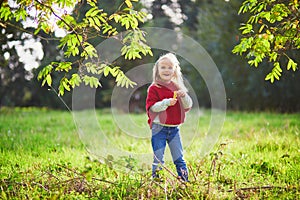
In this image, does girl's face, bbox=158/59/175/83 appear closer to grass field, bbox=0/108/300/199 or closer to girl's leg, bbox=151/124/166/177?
girl's leg, bbox=151/124/166/177

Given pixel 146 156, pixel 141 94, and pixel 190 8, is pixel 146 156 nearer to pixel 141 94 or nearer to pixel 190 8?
pixel 141 94

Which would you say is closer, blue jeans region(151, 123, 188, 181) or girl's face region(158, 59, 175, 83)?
blue jeans region(151, 123, 188, 181)

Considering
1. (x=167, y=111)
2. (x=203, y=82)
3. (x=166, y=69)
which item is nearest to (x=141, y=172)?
→ (x=167, y=111)

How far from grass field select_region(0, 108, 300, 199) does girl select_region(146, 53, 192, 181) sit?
218mm

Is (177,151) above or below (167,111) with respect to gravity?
below

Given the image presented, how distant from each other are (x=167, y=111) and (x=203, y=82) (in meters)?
11.1

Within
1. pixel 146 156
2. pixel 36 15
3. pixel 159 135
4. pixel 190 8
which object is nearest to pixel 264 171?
pixel 159 135

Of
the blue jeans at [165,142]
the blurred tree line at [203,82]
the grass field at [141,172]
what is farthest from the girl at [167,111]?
the blurred tree line at [203,82]

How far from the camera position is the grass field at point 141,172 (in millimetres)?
3334

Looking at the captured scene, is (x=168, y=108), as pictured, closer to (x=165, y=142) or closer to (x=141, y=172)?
(x=165, y=142)

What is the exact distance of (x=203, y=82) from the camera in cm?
1488

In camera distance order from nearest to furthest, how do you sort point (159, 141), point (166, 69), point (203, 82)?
point (159, 141) → point (166, 69) → point (203, 82)

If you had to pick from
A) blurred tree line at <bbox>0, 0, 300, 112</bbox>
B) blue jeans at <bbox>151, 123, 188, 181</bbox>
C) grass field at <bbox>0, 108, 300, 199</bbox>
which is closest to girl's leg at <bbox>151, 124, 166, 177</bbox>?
blue jeans at <bbox>151, 123, 188, 181</bbox>

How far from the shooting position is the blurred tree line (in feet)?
37.7
